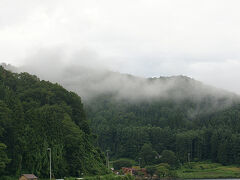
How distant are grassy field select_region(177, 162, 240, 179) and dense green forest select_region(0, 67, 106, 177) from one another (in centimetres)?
4294

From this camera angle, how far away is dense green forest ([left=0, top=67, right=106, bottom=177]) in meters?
75.2

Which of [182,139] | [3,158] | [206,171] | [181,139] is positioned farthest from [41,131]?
[181,139]

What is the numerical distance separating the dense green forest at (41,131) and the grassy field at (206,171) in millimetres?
42936

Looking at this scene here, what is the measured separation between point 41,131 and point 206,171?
243 ft

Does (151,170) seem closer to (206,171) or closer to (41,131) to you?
(206,171)

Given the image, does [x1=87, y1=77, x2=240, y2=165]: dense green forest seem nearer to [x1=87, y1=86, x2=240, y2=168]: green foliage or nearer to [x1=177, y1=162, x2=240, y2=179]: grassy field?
[x1=87, y1=86, x2=240, y2=168]: green foliage

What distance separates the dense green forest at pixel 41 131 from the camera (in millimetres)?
75250

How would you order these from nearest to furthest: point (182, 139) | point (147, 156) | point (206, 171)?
point (206, 171), point (147, 156), point (182, 139)

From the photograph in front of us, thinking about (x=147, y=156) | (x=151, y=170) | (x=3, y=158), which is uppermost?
(x=3, y=158)

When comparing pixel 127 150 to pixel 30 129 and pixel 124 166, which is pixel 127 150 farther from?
pixel 30 129

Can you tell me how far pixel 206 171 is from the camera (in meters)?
140

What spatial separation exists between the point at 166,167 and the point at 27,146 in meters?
66.2

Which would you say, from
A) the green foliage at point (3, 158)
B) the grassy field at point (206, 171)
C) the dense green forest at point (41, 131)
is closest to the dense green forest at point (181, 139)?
the grassy field at point (206, 171)

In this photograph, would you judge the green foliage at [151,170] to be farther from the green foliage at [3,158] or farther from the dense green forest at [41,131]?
the green foliage at [3,158]
